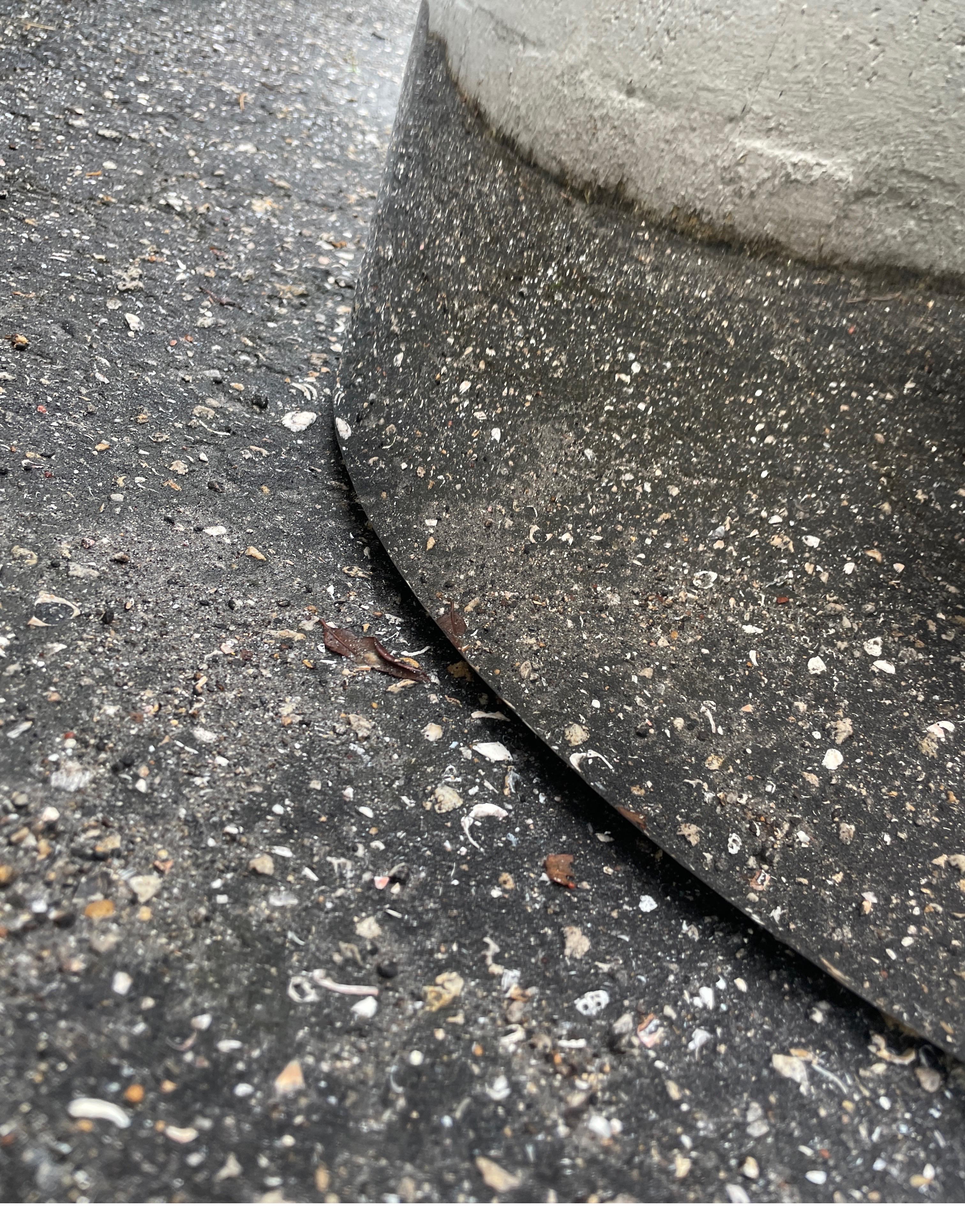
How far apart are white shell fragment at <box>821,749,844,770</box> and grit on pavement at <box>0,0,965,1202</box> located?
7.6 inches

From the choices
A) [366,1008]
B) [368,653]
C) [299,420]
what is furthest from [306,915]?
[299,420]

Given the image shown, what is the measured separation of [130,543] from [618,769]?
0.67 m

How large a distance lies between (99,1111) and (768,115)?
106 centimetres

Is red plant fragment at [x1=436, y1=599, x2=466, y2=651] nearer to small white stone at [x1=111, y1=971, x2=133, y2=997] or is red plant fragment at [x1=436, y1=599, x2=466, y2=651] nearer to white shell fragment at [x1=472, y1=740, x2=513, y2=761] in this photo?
white shell fragment at [x1=472, y1=740, x2=513, y2=761]

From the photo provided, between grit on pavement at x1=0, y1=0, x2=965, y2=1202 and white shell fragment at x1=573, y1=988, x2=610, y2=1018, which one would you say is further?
white shell fragment at x1=573, y1=988, x2=610, y2=1018

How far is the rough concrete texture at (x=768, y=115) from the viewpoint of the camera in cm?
87

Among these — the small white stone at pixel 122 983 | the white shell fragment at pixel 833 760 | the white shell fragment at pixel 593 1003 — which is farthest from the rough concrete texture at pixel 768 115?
the small white stone at pixel 122 983

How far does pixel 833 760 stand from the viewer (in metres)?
1.05

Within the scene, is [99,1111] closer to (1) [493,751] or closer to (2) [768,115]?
(1) [493,751]

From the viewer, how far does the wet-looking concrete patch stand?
0.99m

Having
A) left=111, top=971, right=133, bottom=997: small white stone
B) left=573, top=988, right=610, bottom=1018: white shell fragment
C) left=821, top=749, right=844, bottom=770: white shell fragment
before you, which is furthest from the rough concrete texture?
left=111, top=971, right=133, bottom=997: small white stone

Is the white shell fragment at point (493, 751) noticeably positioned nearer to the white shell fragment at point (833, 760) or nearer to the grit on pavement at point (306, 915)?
the grit on pavement at point (306, 915)

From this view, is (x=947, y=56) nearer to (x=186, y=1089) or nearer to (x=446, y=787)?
(x=446, y=787)

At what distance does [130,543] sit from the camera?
1.22 metres
